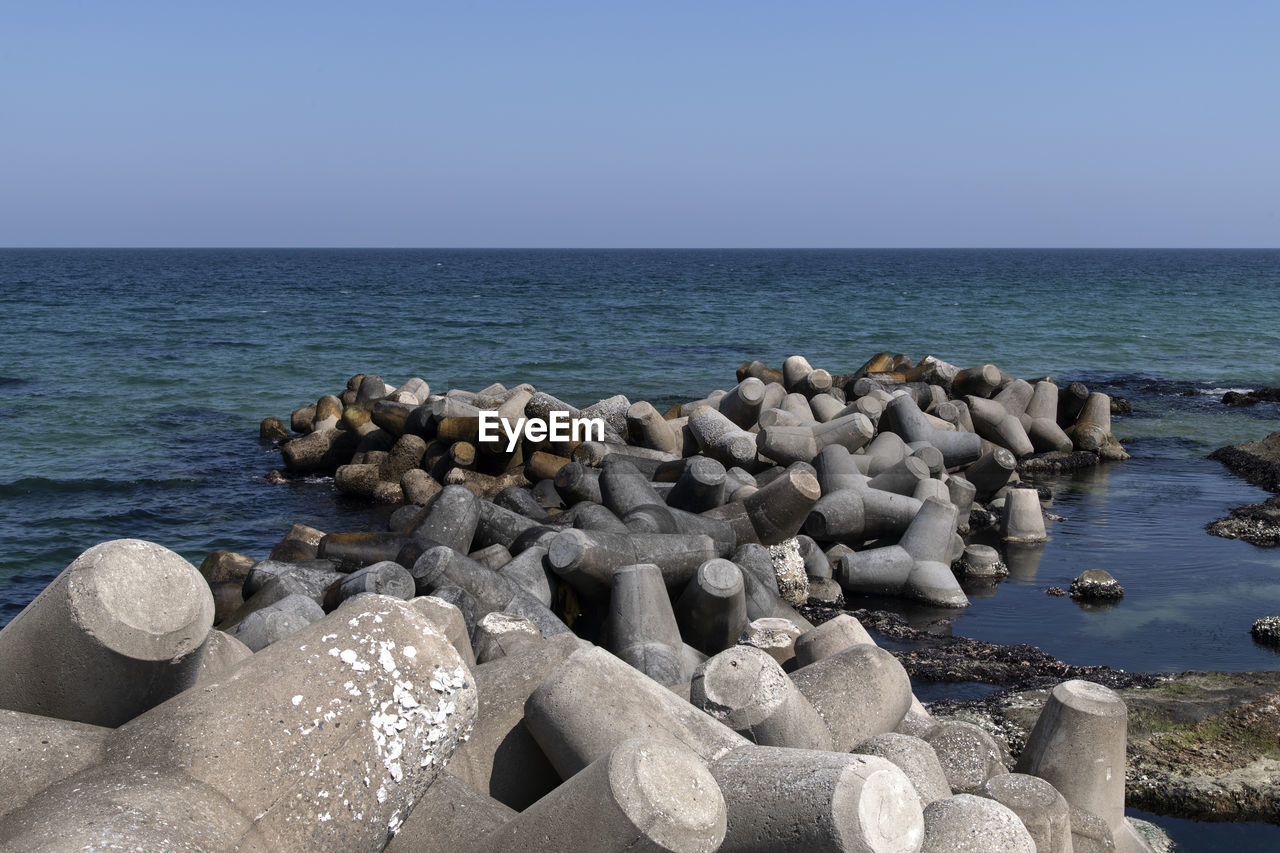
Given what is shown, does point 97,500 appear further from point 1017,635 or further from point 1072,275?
point 1072,275

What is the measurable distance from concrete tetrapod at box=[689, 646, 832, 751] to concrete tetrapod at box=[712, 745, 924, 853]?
1.00m

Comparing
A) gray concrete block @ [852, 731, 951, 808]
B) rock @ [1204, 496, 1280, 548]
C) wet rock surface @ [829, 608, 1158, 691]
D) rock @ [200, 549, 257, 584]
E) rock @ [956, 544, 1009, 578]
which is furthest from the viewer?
rock @ [1204, 496, 1280, 548]

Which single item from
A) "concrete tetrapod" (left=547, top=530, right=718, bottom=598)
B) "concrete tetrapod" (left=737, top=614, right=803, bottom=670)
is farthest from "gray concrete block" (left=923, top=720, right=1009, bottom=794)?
"concrete tetrapod" (left=547, top=530, right=718, bottom=598)

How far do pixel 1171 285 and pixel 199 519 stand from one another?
70141 mm

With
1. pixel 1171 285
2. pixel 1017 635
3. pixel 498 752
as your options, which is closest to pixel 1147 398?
pixel 1017 635

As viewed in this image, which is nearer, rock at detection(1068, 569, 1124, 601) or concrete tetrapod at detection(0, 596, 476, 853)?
concrete tetrapod at detection(0, 596, 476, 853)

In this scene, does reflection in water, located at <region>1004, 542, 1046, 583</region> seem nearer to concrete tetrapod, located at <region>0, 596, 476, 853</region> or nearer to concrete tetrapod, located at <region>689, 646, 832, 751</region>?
concrete tetrapod, located at <region>689, 646, 832, 751</region>

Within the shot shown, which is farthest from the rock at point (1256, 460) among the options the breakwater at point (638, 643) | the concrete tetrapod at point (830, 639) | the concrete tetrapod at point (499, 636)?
the concrete tetrapod at point (499, 636)

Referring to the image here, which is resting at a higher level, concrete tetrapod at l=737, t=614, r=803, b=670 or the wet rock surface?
concrete tetrapod at l=737, t=614, r=803, b=670

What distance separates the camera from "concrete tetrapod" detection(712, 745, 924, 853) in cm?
329

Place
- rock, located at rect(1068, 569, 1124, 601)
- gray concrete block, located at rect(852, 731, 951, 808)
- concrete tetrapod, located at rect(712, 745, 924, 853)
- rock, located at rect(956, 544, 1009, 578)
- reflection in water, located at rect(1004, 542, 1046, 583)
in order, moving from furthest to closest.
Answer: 1. reflection in water, located at rect(1004, 542, 1046, 583)
2. rock, located at rect(956, 544, 1009, 578)
3. rock, located at rect(1068, 569, 1124, 601)
4. gray concrete block, located at rect(852, 731, 951, 808)
5. concrete tetrapod, located at rect(712, 745, 924, 853)

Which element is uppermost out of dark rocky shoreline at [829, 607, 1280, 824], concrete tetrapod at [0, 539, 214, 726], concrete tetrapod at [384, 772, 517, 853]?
concrete tetrapod at [0, 539, 214, 726]

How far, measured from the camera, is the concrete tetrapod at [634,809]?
304cm

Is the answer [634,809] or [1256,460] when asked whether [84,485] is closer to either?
[634,809]
